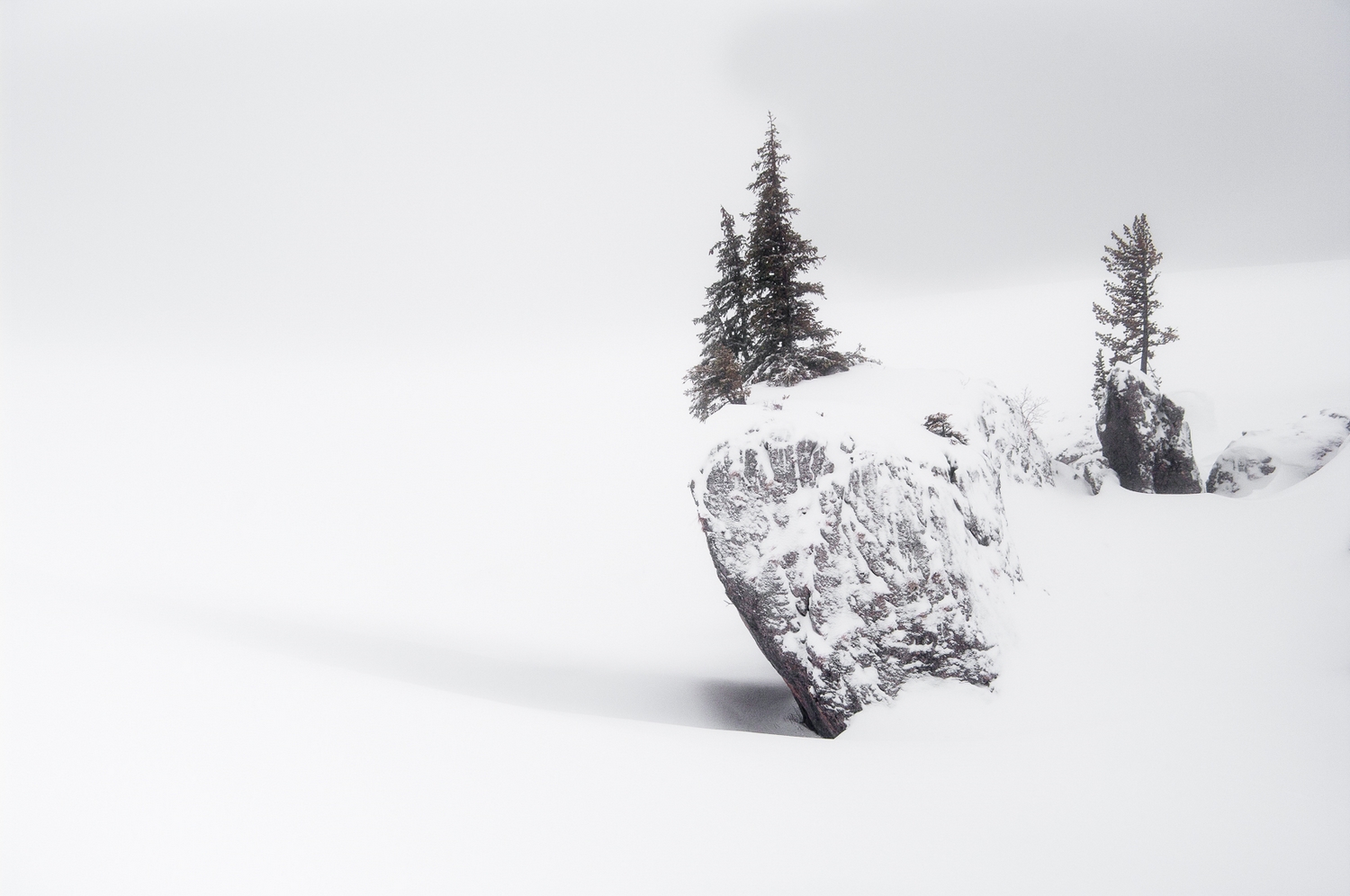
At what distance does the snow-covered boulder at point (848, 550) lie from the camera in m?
9.20

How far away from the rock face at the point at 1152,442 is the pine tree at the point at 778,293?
37.1ft

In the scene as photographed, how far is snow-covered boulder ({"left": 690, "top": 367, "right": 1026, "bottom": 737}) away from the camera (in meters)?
Answer: 9.20

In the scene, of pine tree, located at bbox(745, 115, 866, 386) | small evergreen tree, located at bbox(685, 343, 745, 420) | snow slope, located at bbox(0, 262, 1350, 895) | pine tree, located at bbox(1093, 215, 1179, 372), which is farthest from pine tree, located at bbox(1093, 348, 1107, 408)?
→ small evergreen tree, located at bbox(685, 343, 745, 420)

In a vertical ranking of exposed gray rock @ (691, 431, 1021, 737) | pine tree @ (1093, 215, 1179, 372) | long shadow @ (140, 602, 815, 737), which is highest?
pine tree @ (1093, 215, 1179, 372)

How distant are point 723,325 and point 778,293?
6.64 ft

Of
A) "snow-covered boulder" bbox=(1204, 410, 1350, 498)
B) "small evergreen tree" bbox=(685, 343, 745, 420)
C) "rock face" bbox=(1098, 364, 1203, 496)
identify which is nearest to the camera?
"small evergreen tree" bbox=(685, 343, 745, 420)

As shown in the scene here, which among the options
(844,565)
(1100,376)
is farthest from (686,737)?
(1100,376)

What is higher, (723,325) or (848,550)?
(723,325)

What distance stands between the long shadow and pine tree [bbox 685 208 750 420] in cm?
756

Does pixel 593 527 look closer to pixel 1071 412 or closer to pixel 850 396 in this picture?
pixel 850 396

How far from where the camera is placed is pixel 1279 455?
54.7 ft

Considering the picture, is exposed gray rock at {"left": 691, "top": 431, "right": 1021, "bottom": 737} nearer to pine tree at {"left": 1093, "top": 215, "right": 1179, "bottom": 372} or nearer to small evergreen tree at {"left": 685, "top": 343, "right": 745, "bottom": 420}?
small evergreen tree at {"left": 685, "top": 343, "right": 745, "bottom": 420}

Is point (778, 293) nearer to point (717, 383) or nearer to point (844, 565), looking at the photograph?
point (717, 383)

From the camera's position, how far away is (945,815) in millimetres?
6754
